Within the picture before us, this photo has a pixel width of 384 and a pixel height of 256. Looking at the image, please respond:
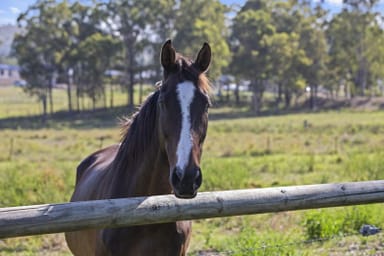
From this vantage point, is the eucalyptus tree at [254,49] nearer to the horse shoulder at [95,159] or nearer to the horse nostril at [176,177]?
the horse shoulder at [95,159]

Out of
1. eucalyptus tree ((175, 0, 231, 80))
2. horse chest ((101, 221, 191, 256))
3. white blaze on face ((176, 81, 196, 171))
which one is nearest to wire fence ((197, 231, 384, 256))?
horse chest ((101, 221, 191, 256))

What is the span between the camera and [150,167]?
348cm

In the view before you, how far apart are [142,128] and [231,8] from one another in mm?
59899

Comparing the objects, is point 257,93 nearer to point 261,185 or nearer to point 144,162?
point 261,185

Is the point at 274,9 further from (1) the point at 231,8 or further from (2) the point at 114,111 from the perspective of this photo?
(2) the point at 114,111

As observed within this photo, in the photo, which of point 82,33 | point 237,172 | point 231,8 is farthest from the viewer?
point 231,8

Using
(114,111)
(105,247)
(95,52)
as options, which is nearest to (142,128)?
(105,247)

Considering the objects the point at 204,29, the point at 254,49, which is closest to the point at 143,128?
the point at 204,29

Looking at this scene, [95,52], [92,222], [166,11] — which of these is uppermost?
[166,11]

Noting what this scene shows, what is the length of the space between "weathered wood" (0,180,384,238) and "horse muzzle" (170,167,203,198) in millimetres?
220

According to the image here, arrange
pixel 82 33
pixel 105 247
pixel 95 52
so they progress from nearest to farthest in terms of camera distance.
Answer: pixel 105 247 → pixel 95 52 → pixel 82 33

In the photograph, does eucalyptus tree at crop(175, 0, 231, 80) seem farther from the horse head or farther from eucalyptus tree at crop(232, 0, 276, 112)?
the horse head

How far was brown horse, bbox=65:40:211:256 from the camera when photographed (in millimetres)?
2848

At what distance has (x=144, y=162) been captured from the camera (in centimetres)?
351
